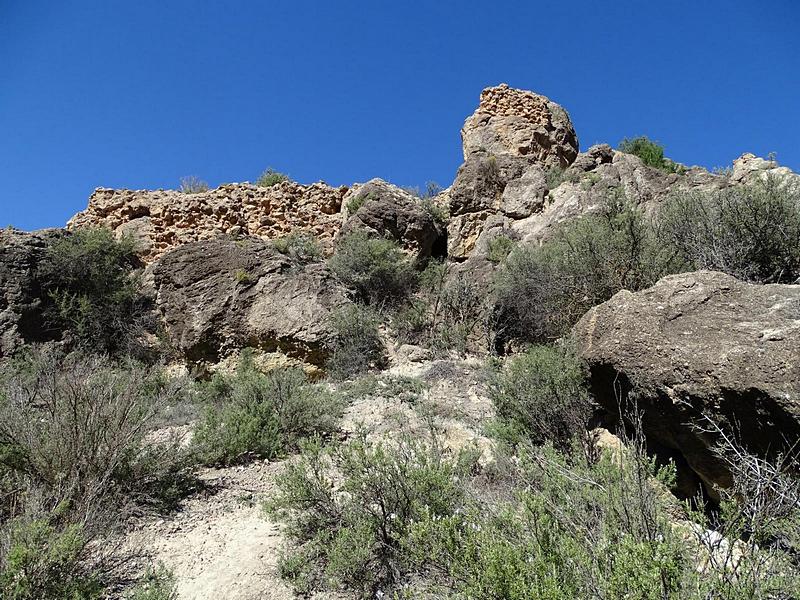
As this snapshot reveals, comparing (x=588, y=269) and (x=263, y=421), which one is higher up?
(x=588, y=269)

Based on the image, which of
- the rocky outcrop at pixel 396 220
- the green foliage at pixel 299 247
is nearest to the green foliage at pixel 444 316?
the rocky outcrop at pixel 396 220

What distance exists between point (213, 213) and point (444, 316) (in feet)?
26.7

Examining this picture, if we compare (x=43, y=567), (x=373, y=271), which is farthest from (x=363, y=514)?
(x=373, y=271)

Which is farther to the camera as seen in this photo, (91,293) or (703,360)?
(91,293)

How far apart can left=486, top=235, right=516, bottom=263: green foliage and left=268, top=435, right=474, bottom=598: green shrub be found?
854 cm

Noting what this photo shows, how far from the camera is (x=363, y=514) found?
2.96m

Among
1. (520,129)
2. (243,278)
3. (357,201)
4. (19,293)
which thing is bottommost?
(19,293)

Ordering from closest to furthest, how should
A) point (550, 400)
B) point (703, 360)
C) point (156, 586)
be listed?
1. point (156, 586)
2. point (703, 360)
3. point (550, 400)

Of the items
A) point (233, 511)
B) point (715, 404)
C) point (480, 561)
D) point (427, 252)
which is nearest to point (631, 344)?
point (715, 404)

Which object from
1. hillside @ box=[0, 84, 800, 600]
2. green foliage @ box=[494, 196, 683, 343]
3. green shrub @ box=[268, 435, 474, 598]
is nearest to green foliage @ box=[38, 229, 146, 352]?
hillside @ box=[0, 84, 800, 600]

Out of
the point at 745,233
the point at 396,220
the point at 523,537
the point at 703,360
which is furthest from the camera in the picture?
the point at 396,220

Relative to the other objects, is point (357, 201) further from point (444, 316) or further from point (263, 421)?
point (263, 421)

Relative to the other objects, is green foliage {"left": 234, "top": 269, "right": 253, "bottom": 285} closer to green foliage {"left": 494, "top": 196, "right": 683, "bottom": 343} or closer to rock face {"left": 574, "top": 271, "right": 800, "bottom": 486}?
green foliage {"left": 494, "top": 196, "right": 683, "bottom": 343}

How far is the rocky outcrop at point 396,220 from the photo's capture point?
13078 millimetres
